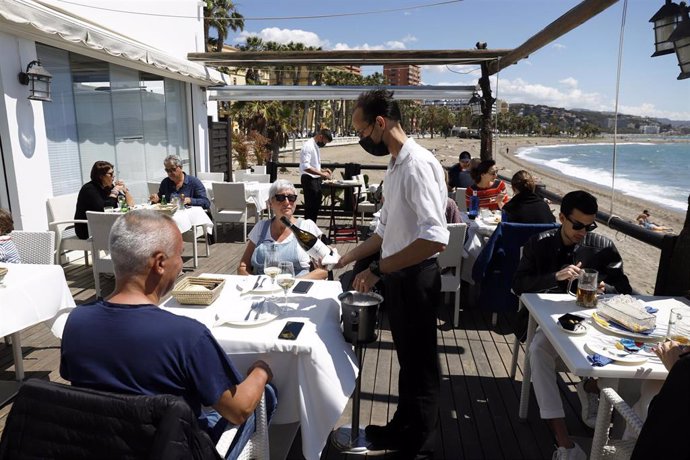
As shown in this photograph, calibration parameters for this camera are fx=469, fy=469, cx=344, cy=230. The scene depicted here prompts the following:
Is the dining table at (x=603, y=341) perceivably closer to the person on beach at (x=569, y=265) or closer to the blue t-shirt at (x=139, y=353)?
the person on beach at (x=569, y=265)

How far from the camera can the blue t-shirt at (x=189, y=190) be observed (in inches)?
228

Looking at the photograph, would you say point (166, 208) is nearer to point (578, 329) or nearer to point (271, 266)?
point (271, 266)

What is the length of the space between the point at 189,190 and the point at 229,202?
90 centimetres

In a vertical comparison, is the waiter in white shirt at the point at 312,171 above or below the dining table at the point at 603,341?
above

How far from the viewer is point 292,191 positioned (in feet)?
9.70

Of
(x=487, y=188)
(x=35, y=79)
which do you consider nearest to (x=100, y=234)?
(x=35, y=79)

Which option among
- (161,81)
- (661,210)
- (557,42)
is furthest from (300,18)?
(661,210)

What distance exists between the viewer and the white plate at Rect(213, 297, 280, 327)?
1.96 metres

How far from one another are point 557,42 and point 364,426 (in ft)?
14.7

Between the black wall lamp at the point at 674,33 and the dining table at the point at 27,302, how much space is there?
13.3 ft

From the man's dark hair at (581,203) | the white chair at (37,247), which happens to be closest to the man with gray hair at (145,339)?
the man's dark hair at (581,203)

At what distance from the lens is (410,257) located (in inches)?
75.9

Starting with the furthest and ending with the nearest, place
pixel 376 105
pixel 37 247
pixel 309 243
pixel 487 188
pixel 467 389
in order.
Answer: pixel 487 188, pixel 37 247, pixel 467 389, pixel 309 243, pixel 376 105

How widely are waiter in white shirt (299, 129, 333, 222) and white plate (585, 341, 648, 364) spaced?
5.42 metres
